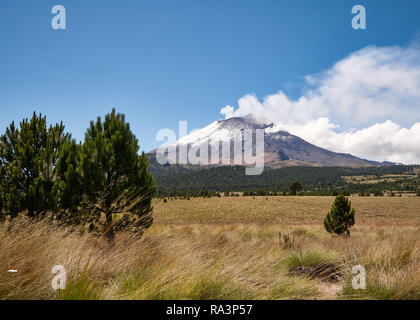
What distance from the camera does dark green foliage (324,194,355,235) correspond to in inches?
614

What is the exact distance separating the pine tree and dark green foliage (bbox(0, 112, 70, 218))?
3.70 ft

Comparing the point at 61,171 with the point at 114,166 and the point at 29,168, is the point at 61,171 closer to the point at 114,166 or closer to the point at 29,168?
the point at 29,168

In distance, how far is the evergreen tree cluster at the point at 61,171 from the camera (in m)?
7.56

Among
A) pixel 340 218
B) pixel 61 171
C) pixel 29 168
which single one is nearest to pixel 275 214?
pixel 340 218

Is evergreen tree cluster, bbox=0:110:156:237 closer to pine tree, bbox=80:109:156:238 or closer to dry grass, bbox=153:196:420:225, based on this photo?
pine tree, bbox=80:109:156:238

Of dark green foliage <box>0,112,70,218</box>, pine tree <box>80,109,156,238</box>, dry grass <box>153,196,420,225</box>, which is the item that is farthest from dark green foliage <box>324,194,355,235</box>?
dark green foliage <box>0,112,70,218</box>

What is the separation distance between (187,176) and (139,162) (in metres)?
191

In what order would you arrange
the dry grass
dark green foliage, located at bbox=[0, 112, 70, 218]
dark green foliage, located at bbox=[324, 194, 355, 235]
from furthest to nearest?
1. the dry grass
2. dark green foliage, located at bbox=[324, 194, 355, 235]
3. dark green foliage, located at bbox=[0, 112, 70, 218]

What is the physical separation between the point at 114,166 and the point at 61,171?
173 centimetres

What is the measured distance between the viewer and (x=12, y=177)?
25.0 ft

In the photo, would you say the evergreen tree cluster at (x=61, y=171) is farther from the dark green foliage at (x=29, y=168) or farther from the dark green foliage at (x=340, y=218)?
the dark green foliage at (x=340, y=218)

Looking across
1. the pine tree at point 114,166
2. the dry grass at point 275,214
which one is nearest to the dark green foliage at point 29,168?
the pine tree at point 114,166

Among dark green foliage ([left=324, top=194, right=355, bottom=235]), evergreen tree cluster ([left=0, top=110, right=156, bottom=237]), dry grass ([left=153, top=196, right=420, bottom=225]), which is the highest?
evergreen tree cluster ([left=0, top=110, right=156, bottom=237])
